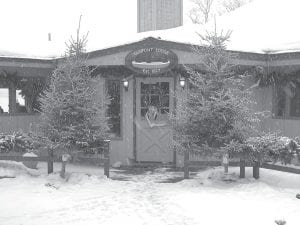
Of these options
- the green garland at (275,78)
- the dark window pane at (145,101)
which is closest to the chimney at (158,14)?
the dark window pane at (145,101)

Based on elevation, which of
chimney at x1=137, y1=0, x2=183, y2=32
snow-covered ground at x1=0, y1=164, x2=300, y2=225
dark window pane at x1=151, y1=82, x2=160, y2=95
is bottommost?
snow-covered ground at x1=0, y1=164, x2=300, y2=225

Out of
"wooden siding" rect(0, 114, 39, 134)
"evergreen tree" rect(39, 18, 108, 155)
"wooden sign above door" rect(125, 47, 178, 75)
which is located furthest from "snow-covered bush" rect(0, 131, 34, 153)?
"wooden sign above door" rect(125, 47, 178, 75)

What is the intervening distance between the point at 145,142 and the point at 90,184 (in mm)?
3309

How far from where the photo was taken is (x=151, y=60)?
1077cm

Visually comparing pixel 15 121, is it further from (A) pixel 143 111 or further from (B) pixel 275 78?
(B) pixel 275 78

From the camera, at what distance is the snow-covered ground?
6.58 meters

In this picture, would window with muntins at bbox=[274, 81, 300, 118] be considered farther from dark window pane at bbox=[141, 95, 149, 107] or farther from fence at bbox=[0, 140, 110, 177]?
fence at bbox=[0, 140, 110, 177]

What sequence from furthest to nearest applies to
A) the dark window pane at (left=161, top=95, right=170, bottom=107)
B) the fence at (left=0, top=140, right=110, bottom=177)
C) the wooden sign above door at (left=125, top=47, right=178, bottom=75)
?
1. the dark window pane at (left=161, top=95, right=170, bottom=107)
2. the wooden sign above door at (left=125, top=47, right=178, bottom=75)
3. the fence at (left=0, top=140, right=110, bottom=177)

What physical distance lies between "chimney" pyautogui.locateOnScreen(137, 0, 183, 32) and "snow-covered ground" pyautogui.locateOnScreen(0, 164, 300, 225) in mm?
17937

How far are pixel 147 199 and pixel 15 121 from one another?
6204 mm

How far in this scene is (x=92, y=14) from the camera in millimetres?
47562

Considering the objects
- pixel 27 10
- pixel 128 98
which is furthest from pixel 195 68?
pixel 27 10

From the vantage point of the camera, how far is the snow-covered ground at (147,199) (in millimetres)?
6578

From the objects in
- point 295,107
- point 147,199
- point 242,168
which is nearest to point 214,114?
point 242,168
